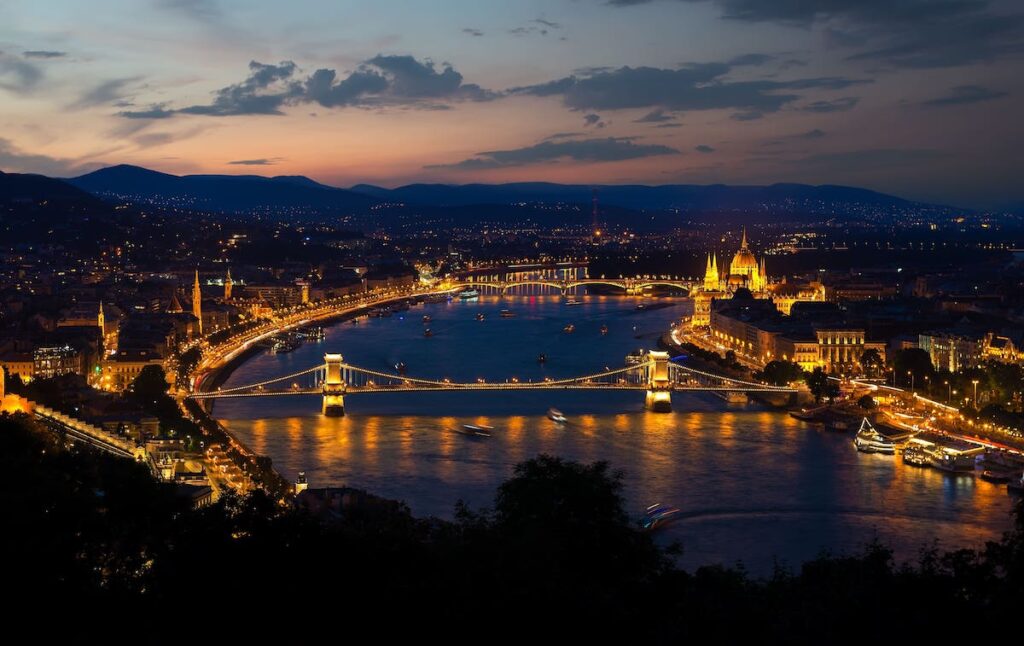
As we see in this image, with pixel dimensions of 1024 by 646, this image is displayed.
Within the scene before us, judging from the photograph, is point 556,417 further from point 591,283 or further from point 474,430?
point 591,283

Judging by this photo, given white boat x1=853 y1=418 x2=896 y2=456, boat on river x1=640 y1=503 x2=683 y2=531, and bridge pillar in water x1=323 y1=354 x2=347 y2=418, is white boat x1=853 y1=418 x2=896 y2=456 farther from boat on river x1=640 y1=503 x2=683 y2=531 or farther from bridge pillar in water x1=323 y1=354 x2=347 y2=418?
bridge pillar in water x1=323 y1=354 x2=347 y2=418

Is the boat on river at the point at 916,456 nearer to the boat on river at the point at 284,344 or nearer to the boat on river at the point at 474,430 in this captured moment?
the boat on river at the point at 474,430

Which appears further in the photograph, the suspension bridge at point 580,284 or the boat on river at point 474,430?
the suspension bridge at point 580,284

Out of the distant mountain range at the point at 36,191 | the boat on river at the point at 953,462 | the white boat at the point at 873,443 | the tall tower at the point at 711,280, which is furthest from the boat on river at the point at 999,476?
the distant mountain range at the point at 36,191

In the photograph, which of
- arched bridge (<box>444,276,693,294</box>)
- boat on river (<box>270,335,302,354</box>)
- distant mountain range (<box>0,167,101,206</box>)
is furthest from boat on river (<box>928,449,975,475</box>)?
distant mountain range (<box>0,167,101,206</box>)

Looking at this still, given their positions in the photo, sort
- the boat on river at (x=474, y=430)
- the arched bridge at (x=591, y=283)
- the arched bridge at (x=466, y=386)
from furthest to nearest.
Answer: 1. the arched bridge at (x=591, y=283)
2. the arched bridge at (x=466, y=386)
3. the boat on river at (x=474, y=430)

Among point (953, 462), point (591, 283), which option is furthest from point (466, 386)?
point (591, 283)
